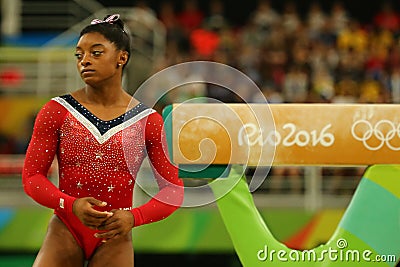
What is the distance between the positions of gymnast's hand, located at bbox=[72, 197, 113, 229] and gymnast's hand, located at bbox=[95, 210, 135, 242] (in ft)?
0.05

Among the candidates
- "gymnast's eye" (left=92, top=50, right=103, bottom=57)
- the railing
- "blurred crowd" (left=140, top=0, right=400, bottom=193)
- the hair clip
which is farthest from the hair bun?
the railing

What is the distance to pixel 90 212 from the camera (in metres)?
2.06

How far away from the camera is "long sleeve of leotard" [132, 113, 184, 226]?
224 centimetres

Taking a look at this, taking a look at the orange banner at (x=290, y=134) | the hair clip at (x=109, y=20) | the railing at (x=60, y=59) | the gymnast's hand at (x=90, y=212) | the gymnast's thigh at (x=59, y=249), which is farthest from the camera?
the railing at (x=60, y=59)

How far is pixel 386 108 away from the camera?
260 centimetres

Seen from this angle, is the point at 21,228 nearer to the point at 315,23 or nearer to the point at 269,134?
the point at 269,134

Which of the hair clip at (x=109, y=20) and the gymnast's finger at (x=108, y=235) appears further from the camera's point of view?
the hair clip at (x=109, y=20)

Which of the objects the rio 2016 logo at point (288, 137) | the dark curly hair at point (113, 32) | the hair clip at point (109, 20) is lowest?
the rio 2016 logo at point (288, 137)

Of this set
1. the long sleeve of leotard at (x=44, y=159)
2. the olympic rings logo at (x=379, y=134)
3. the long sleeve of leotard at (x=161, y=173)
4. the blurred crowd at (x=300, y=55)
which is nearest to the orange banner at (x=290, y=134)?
the olympic rings logo at (x=379, y=134)

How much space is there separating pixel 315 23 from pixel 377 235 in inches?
229

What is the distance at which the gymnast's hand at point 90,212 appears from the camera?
81.2 inches

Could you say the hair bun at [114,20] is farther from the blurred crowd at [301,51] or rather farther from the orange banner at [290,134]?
the blurred crowd at [301,51]

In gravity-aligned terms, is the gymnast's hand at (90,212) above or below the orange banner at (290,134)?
below

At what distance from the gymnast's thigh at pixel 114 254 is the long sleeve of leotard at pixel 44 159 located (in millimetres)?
199
